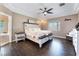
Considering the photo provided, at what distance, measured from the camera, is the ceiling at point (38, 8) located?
1.69 metres

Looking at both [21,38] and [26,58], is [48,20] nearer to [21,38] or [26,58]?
[21,38]

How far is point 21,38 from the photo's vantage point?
6.01 ft

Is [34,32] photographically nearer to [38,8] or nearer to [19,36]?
[19,36]

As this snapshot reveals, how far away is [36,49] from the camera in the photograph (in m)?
1.76

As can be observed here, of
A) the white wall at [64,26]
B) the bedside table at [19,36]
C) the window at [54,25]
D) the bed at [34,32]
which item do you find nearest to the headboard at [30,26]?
the bed at [34,32]

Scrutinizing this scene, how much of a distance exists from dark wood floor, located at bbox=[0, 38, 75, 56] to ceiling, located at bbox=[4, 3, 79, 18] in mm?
551

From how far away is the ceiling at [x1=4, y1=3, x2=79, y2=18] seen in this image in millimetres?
1694

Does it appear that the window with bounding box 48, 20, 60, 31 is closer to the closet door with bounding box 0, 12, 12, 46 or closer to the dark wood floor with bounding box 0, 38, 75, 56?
the dark wood floor with bounding box 0, 38, 75, 56

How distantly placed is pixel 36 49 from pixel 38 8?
829 millimetres

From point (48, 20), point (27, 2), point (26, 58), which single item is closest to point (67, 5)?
point (48, 20)

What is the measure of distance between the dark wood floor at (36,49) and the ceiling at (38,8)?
0.55m

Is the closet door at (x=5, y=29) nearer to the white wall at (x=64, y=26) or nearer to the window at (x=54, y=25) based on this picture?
the window at (x=54, y=25)

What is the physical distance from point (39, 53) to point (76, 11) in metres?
1.08

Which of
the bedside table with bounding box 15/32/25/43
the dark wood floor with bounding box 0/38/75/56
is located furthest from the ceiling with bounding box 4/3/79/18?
the dark wood floor with bounding box 0/38/75/56
